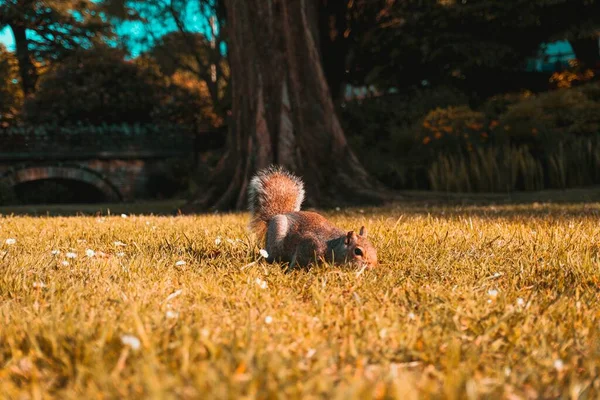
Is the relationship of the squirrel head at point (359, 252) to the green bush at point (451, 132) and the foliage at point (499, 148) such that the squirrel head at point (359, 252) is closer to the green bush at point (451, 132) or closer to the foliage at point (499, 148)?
the foliage at point (499, 148)

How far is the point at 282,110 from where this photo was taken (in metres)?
9.79

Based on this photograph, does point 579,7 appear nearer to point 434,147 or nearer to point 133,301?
point 434,147

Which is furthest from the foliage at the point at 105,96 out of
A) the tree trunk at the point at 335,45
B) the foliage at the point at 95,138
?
the tree trunk at the point at 335,45

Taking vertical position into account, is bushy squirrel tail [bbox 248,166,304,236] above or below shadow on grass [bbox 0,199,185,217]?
above

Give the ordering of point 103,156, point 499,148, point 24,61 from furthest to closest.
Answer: point 24,61
point 103,156
point 499,148

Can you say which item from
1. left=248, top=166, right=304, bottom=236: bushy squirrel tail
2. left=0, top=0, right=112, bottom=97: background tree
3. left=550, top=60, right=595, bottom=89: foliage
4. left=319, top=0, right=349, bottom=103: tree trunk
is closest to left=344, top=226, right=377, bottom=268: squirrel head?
left=248, top=166, right=304, bottom=236: bushy squirrel tail

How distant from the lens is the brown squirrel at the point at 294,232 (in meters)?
3.81

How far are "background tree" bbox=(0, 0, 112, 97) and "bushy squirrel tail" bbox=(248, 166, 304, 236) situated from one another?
29.8 metres

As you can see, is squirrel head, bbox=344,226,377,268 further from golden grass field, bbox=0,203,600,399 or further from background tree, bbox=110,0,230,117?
background tree, bbox=110,0,230,117

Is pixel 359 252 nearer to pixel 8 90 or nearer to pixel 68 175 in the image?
pixel 68 175

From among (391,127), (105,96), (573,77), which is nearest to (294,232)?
(391,127)

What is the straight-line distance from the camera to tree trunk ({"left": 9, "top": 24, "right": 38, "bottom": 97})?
3216 centimetres

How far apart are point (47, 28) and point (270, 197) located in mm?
32294

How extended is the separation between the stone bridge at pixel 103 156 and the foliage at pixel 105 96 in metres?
1.67
